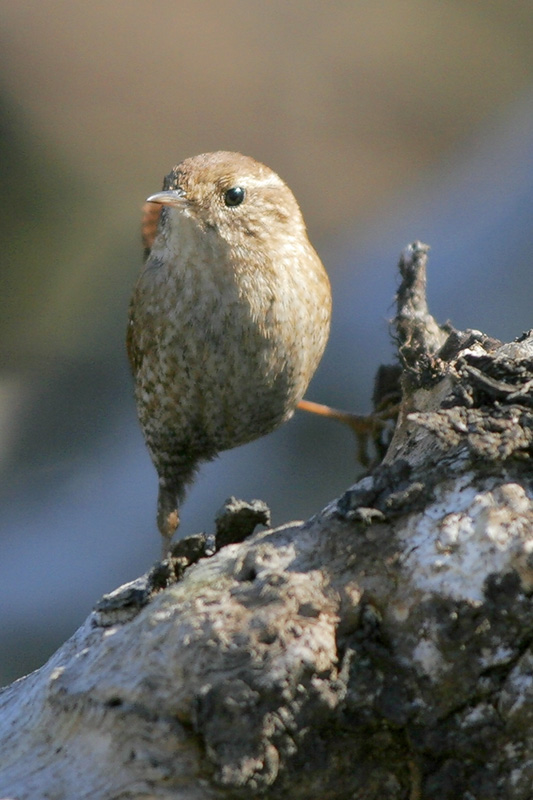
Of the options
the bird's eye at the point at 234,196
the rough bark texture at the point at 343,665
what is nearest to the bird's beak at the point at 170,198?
the bird's eye at the point at 234,196

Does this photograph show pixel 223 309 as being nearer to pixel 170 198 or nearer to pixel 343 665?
pixel 170 198

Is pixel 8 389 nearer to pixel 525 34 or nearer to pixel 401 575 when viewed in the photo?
pixel 525 34

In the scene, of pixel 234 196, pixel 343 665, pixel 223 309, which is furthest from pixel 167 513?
pixel 343 665

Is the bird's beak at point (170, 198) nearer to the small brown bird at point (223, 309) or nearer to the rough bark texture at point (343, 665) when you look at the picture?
the small brown bird at point (223, 309)

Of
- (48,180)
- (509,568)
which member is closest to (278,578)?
(509,568)

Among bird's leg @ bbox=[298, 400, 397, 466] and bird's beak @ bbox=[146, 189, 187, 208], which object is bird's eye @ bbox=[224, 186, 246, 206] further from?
bird's leg @ bbox=[298, 400, 397, 466]

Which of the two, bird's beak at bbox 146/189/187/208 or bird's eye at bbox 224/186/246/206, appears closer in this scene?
bird's beak at bbox 146/189/187/208

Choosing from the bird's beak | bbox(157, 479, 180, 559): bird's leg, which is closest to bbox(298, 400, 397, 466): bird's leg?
bbox(157, 479, 180, 559): bird's leg
